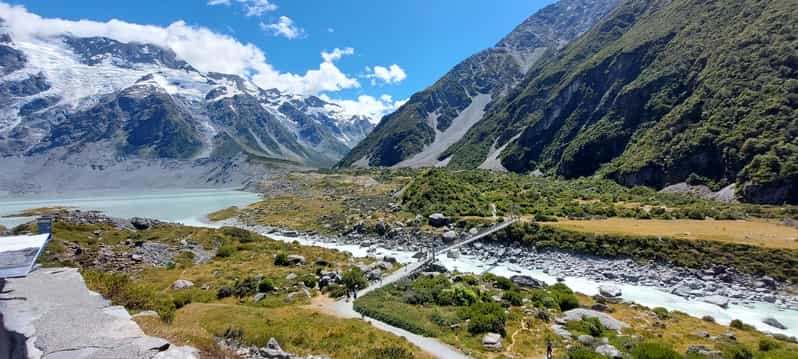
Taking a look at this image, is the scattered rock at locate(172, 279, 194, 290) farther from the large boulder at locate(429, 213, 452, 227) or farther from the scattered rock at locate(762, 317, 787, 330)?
the scattered rock at locate(762, 317, 787, 330)

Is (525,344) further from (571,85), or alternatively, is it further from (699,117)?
(571,85)

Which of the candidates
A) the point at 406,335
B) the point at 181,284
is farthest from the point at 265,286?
the point at 406,335

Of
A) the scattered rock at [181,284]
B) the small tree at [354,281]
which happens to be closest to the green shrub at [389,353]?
the small tree at [354,281]

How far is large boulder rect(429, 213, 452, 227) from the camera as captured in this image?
50906 millimetres

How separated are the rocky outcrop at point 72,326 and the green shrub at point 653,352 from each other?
54.0 feet

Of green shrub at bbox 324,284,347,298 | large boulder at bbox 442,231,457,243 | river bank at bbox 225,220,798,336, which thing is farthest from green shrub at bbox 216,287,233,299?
large boulder at bbox 442,231,457,243

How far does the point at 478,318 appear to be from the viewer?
61.8 ft

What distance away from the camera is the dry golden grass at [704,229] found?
107 ft

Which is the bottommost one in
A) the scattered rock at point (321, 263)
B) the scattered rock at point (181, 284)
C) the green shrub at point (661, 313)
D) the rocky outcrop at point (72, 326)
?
the green shrub at point (661, 313)

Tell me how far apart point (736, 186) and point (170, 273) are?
3299 inches

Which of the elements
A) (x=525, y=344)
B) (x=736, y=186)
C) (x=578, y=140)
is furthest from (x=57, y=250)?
(x=578, y=140)

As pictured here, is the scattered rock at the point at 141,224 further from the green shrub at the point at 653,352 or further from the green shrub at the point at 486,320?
the green shrub at the point at 653,352

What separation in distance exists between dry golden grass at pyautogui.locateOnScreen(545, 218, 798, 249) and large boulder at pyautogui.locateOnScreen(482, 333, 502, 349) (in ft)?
90.3

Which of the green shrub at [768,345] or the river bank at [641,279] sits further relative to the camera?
the river bank at [641,279]
